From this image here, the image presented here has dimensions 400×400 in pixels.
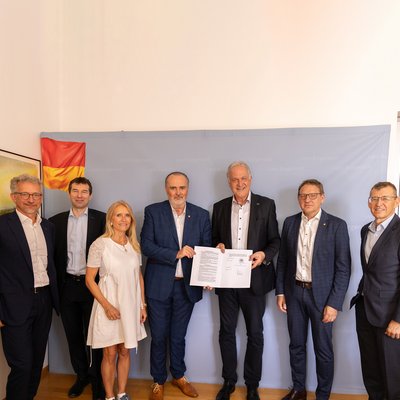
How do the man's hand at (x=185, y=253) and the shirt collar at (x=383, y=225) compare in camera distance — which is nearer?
the shirt collar at (x=383, y=225)

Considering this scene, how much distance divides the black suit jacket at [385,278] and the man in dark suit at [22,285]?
236cm

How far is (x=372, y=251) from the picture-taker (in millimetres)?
2020

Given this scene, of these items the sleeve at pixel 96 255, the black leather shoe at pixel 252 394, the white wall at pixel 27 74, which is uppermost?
the white wall at pixel 27 74

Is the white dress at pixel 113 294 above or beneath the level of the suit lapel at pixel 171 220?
beneath

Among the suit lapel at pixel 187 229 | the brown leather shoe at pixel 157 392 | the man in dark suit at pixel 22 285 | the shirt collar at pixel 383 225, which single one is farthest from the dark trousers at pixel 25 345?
the shirt collar at pixel 383 225

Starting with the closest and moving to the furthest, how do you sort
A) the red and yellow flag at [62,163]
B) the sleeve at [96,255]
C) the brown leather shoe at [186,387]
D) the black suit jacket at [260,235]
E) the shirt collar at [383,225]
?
the shirt collar at [383,225] → the sleeve at [96,255] → the black suit jacket at [260,235] → the brown leather shoe at [186,387] → the red and yellow flag at [62,163]

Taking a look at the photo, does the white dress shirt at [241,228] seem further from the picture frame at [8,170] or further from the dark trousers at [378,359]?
the picture frame at [8,170]

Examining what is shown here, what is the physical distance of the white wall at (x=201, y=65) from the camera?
8.78ft

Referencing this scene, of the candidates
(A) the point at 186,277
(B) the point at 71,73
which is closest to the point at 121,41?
(B) the point at 71,73

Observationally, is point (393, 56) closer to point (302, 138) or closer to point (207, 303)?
point (302, 138)

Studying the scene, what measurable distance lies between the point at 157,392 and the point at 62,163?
90.8 inches

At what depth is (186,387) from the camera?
2629 mm

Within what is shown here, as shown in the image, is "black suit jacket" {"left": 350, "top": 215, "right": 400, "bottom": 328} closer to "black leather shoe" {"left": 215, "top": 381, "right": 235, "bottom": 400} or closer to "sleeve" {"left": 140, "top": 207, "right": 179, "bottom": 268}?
"black leather shoe" {"left": 215, "top": 381, "right": 235, "bottom": 400}

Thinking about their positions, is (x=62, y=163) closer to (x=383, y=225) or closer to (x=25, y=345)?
(x=25, y=345)
